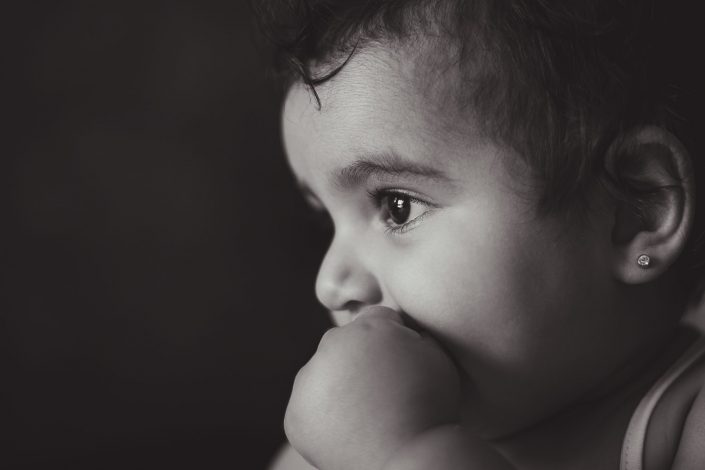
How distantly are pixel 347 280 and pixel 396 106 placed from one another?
0.19m

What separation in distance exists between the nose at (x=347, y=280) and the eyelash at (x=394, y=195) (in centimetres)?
4

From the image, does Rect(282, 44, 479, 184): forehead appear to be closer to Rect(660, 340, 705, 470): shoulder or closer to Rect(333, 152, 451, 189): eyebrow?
Rect(333, 152, 451, 189): eyebrow

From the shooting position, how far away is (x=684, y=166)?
0.80m

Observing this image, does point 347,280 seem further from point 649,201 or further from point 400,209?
point 649,201

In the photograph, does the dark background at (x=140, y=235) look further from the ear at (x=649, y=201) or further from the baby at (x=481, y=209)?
the ear at (x=649, y=201)

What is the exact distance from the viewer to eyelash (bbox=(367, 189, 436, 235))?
2.73ft

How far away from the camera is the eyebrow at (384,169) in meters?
0.80

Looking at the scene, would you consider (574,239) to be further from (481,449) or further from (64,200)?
(64,200)

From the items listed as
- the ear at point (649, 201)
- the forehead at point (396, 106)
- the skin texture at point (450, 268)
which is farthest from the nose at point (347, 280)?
the ear at point (649, 201)

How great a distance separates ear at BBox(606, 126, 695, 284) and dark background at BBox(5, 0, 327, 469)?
0.52 m

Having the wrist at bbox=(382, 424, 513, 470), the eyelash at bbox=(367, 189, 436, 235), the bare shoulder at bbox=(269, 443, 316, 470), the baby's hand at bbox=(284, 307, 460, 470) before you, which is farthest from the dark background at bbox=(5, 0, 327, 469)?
the wrist at bbox=(382, 424, 513, 470)

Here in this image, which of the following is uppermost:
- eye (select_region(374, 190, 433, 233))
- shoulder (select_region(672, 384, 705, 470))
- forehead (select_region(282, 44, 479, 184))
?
forehead (select_region(282, 44, 479, 184))

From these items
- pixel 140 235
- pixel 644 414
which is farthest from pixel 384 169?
pixel 140 235

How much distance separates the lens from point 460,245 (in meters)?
0.80
